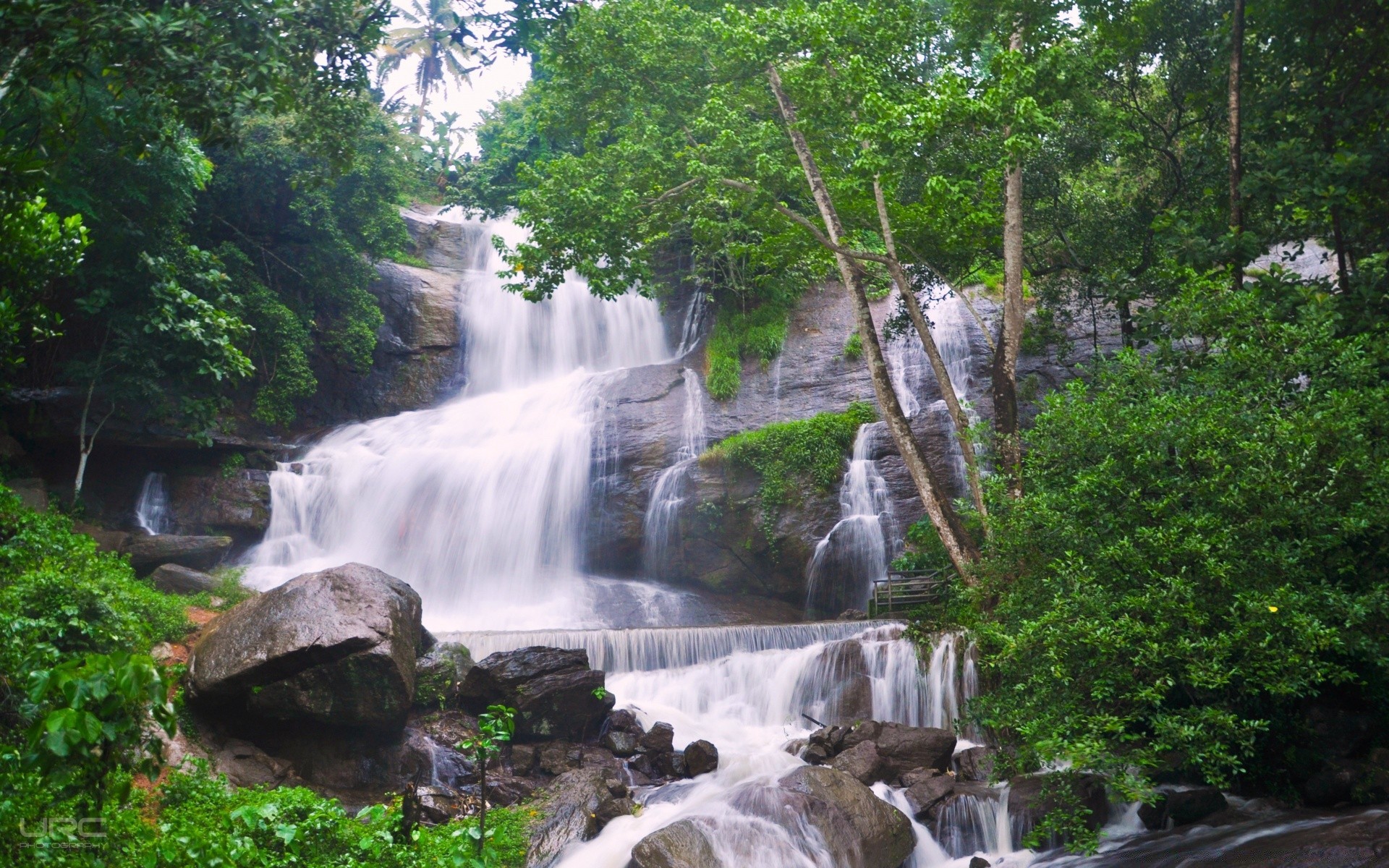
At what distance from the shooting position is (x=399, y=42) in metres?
44.7

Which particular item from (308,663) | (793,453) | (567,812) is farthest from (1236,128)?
(308,663)

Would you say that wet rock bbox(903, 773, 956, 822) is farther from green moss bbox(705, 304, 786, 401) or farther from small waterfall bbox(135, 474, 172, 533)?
small waterfall bbox(135, 474, 172, 533)

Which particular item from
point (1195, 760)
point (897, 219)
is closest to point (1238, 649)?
point (1195, 760)

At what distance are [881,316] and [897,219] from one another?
24.2 feet

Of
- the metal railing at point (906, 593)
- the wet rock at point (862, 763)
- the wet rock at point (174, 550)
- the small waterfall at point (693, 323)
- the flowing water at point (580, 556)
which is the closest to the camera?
the wet rock at point (862, 763)

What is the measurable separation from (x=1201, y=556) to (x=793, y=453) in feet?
36.0

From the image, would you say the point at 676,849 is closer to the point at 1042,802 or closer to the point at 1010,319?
the point at 1042,802

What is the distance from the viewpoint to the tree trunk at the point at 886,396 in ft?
38.1

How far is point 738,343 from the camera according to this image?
21.4 metres

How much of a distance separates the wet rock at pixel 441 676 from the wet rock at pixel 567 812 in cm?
248

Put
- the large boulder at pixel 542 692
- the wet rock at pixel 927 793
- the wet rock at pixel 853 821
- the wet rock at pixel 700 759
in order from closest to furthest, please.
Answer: the wet rock at pixel 853 821 → the wet rock at pixel 927 793 → the wet rock at pixel 700 759 → the large boulder at pixel 542 692

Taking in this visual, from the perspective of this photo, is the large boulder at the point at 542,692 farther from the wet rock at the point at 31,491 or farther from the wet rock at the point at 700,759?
the wet rock at the point at 31,491

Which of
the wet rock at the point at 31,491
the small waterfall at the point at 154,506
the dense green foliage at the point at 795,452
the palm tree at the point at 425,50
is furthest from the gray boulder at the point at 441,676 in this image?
the palm tree at the point at 425,50

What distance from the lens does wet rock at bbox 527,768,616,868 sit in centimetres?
847
